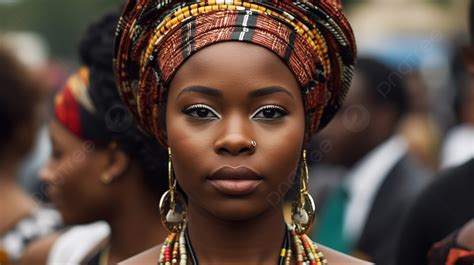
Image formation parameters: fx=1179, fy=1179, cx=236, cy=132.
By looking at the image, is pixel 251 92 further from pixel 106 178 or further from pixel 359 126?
pixel 359 126

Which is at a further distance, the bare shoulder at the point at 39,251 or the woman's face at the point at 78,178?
the bare shoulder at the point at 39,251

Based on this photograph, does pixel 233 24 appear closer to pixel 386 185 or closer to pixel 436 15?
pixel 386 185

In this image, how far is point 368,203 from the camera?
8578mm

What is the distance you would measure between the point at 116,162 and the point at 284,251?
1.63 meters

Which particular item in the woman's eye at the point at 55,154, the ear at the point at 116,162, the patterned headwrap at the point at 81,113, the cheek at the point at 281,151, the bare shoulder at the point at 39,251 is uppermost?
the cheek at the point at 281,151

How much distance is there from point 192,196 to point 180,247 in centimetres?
28

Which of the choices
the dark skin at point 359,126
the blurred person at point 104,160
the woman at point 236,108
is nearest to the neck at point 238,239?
the woman at point 236,108

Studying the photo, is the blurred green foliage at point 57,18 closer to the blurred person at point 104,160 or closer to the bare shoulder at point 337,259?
the blurred person at point 104,160

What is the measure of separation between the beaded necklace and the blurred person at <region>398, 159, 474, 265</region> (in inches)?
46.5

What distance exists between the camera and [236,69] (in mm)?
4004

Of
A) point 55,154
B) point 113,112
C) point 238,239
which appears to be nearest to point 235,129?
point 238,239

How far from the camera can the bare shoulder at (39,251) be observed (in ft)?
22.0

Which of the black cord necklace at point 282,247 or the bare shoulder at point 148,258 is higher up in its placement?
the black cord necklace at point 282,247

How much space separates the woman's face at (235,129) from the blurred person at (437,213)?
1.58 metres
